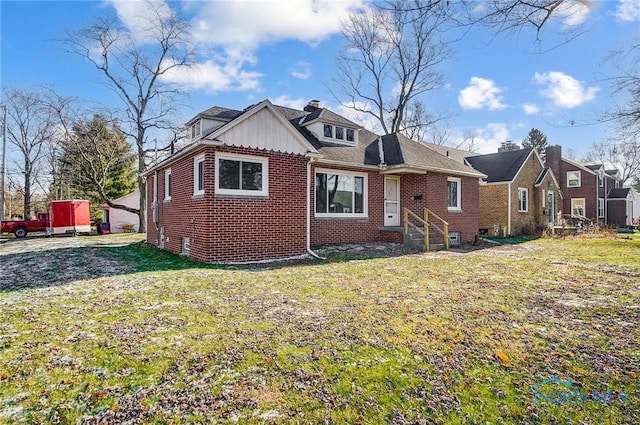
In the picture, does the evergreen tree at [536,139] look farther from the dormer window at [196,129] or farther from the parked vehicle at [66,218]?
the parked vehicle at [66,218]

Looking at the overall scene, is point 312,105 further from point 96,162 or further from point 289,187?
point 96,162

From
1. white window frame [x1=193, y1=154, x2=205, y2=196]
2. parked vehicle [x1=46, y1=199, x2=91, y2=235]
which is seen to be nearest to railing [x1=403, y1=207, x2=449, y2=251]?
white window frame [x1=193, y1=154, x2=205, y2=196]

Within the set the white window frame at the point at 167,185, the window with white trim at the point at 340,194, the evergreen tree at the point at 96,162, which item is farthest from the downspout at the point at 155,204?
the evergreen tree at the point at 96,162

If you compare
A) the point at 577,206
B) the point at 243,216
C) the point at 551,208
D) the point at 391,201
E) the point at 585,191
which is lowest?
the point at 243,216

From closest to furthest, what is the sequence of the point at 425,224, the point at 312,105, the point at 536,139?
the point at 425,224 → the point at 312,105 → the point at 536,139

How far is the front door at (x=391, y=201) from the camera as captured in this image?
14.5m

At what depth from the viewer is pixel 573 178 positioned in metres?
34.6

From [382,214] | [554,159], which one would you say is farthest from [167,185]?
[554,159]

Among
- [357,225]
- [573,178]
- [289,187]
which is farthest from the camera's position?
[573,178]

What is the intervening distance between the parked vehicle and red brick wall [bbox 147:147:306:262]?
50.9ft

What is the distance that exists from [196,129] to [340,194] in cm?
546

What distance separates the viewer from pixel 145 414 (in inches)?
97.9

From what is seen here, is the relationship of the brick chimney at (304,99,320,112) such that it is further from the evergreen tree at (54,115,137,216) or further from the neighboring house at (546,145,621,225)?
the neighboring house at (546,145,621,225)

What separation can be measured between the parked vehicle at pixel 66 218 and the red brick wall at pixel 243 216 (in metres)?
15.5
